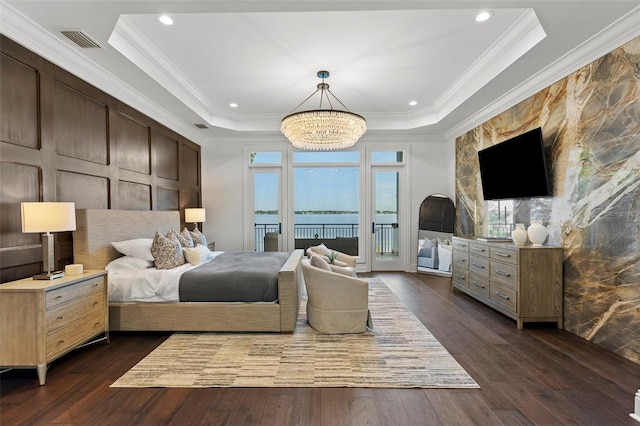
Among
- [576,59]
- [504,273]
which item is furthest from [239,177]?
[576,59]

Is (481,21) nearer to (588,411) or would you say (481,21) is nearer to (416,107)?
(416,107)

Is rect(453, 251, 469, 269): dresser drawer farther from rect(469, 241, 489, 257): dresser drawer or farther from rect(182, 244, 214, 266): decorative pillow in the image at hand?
rect(182, 244, 214, 266): decorative pillow

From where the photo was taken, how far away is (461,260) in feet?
15.9

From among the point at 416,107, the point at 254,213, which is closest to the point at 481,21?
the point at 416,107

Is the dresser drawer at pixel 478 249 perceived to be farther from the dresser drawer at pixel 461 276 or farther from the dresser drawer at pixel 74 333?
the dresser drawer at pixel 74 333

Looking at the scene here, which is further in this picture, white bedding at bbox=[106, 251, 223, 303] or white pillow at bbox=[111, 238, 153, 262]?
white pillow at bbox=[111, 238, 153, 262]

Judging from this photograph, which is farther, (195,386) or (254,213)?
(254,213)

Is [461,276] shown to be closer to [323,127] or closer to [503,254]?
[503,254]

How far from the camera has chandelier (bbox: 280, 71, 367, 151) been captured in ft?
12.5

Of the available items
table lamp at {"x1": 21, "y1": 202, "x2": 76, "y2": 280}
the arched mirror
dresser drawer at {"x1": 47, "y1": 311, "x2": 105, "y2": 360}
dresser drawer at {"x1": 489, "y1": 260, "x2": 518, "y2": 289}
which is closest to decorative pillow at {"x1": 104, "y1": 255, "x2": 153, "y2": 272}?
dresser drawer at {"x1": 47, "y1": 311, "x2": 105, "y2": 360}

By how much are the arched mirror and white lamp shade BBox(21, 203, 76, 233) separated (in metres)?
5.84

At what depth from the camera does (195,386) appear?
7.65ft

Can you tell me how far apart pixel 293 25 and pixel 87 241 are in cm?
310

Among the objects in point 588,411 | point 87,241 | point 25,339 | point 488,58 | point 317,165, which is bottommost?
point 588,411
